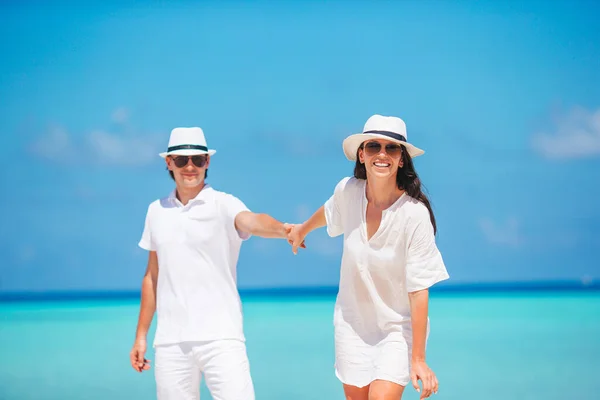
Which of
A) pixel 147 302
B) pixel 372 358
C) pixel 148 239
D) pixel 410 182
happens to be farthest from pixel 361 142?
pixel 147 302

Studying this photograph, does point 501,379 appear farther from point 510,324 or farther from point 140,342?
point 510,324

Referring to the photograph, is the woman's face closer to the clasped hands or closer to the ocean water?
the clasped hands

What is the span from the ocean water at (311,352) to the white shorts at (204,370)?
2.73 m

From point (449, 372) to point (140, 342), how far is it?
13.9 feet

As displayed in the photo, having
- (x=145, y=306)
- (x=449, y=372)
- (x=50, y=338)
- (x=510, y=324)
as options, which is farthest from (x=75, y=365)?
(x=510, y=324)

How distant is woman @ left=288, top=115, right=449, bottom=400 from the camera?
333cm

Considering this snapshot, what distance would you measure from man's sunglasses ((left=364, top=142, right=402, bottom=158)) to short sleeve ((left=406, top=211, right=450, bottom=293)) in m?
0.28

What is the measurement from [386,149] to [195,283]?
1.02m

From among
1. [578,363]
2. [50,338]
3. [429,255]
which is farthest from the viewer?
[50,338]

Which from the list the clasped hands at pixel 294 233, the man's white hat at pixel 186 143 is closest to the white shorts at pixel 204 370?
the clasped hands at pixel 294 233

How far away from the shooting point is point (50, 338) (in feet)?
35.4

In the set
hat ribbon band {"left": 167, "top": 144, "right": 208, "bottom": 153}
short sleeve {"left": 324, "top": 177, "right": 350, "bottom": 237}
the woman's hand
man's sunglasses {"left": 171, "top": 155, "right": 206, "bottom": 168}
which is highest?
hat ribbon band {"left": 167, "top": 144, "right": 208, "bottom": 153}

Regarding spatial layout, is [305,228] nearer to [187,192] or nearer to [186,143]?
[187,192]

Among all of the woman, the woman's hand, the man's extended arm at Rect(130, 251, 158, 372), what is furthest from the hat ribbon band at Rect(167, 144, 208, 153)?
the woman's hand
